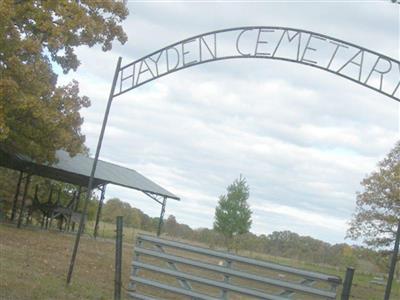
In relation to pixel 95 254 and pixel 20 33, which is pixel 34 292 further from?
pixel 20 33

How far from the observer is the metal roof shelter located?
83.3 feet

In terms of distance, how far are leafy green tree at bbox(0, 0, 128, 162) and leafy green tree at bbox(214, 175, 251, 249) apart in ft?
88.5

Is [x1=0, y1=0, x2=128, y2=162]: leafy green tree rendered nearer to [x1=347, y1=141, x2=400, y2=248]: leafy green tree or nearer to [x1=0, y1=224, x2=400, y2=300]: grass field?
[x1=0, y1=224, x2=400, y2=300]: grass field

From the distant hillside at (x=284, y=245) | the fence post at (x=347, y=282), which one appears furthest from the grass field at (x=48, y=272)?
the distant hillside at (x=284, y=245)

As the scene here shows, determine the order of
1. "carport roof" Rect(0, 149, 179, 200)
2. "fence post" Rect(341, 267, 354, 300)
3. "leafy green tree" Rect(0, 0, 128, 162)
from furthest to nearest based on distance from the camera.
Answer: "carport roof" Rect(0, 149, 179, 200) < "leafy green tree" Rect(0, 0, 128, 162) < "fence post" Rect(341, 267, 354, 300)

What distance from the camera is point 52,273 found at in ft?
39.2

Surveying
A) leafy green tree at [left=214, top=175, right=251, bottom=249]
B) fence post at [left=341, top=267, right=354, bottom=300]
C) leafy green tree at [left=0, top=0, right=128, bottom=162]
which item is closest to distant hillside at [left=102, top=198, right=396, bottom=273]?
leafy green tree at [left=214, top=175, right=251, bottom=249]

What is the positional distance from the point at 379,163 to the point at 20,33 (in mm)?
23583

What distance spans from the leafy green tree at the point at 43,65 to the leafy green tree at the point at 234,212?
2697 centimetres

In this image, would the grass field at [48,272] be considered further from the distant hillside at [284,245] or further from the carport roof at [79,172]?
the distant hillside at [284,245]

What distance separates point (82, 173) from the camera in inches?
1026

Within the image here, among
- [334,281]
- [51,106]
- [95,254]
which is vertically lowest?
[95,254]

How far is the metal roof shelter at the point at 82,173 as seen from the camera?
25375 millimetres

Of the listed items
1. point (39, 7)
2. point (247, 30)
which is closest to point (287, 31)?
point (247, 30)
